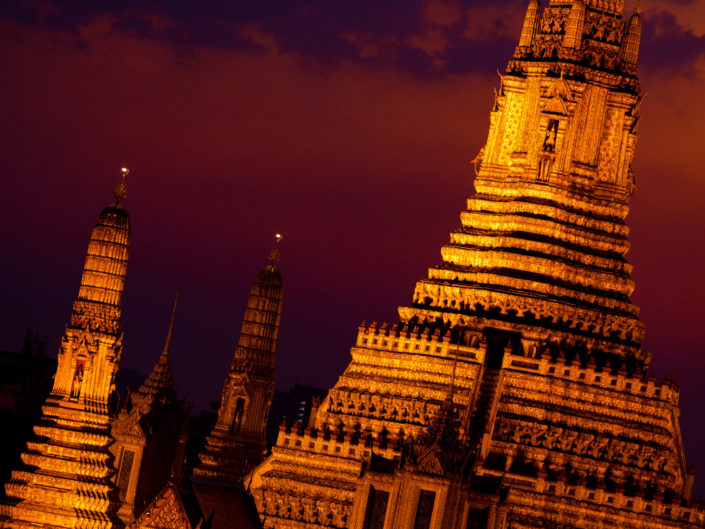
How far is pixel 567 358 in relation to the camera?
48406 millimetres

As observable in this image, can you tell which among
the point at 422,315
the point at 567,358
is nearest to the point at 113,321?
the point at 422,315

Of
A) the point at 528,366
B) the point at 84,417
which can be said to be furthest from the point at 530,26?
the point at 84,417

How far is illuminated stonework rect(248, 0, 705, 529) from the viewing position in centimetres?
4422

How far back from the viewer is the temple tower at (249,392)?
56344 mm

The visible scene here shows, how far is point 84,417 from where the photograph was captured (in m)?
50.2

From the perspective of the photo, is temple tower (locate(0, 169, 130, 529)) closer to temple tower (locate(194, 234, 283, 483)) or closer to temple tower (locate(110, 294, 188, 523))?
temple tower (locate(110, 294, 188, 523))

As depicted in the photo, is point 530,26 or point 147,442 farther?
point 147,442

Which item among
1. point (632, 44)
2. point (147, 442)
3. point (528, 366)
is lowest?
point (147, 442)

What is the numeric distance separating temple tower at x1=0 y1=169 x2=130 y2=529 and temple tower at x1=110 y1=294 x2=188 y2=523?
271 centimetres

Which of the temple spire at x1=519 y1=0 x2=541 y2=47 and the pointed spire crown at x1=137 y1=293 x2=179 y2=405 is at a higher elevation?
the temple spire at x1=519 y1=0 x2=541 y2=47

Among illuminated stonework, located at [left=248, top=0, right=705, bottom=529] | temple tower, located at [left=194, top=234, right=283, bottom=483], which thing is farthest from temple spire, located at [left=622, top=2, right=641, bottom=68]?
temple tower, located at [left=194, top=234, right=283, bottom=483]

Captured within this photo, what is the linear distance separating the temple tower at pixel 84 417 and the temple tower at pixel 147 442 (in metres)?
2.71

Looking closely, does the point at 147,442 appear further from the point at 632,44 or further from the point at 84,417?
the point at 632,44

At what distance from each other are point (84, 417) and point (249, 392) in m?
7.74
